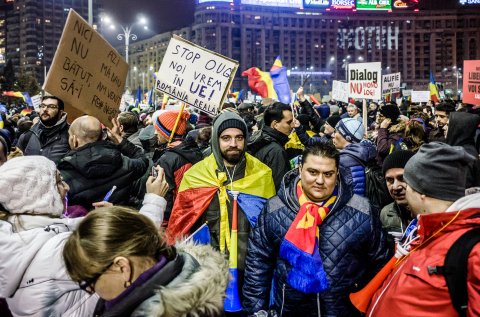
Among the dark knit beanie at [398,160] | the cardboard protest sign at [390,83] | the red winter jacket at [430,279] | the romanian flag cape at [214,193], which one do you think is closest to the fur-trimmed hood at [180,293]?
the red winter jacket at [430,279]

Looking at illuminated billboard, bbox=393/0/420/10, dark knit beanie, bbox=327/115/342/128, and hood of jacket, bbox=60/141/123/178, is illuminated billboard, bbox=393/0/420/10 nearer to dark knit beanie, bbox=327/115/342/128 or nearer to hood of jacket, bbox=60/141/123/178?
dark knit beanie, bbox=327/115/342/128

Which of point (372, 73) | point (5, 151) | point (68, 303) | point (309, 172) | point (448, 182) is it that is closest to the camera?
point (68, 303)

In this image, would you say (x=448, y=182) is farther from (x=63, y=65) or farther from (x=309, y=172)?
(x=63, y=65)

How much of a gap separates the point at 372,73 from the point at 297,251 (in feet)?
26.4

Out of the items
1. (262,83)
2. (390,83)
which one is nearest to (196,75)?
(262,83)

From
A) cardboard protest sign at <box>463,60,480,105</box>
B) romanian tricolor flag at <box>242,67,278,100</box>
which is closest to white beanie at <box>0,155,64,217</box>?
cardboard protest sign at <box>463,60,480,105</box>

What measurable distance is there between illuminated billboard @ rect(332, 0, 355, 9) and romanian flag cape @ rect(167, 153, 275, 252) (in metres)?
103

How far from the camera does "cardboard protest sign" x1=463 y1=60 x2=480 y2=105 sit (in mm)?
7520

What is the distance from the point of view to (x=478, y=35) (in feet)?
467

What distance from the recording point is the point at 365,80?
35.3 ft

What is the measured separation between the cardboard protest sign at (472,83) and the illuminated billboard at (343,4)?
98.6 metres

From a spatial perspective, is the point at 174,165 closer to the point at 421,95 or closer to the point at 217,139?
the point at 217,139

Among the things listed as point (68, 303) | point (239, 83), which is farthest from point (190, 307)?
point (239, 83)

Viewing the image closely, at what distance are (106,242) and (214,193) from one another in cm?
260
